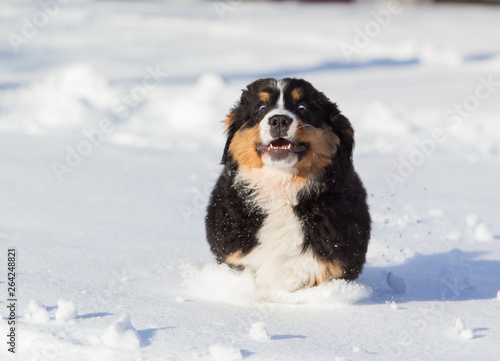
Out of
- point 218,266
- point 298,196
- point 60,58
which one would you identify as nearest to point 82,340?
point 218,266

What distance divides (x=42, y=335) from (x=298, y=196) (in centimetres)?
158

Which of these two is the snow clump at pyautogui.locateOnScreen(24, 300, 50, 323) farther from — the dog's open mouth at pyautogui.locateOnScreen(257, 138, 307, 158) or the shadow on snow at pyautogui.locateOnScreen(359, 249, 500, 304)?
the shadow on snow at pyautogui.locateOnScreen(359, 249, 500, 304)

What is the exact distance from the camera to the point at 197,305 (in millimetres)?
3846

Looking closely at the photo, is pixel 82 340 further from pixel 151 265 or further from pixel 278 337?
pixel 151 265

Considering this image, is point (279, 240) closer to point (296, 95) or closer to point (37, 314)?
point (296, 95)

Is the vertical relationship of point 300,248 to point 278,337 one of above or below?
above
